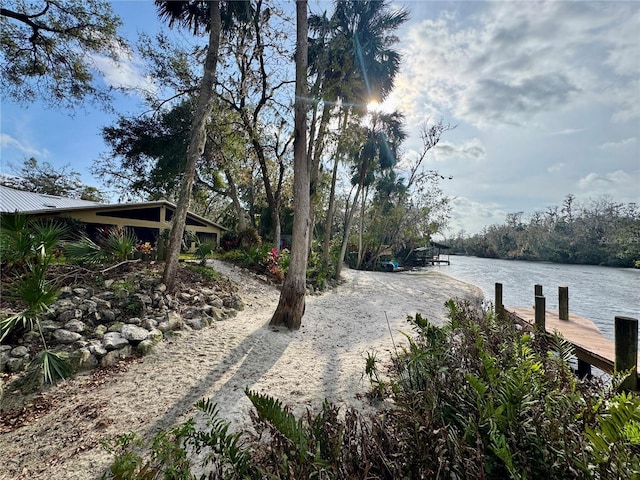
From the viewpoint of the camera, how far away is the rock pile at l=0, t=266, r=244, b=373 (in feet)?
12.6

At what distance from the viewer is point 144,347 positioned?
14.1 feet

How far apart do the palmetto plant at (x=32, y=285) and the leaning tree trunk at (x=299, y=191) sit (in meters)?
3.59

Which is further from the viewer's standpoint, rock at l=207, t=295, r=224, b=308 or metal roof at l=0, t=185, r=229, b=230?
metal roof at l=0, t=185, r=229, b=230

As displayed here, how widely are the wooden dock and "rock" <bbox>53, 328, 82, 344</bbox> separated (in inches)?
255

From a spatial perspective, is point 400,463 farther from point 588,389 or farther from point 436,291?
point 436,291

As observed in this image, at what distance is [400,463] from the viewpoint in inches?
63.6

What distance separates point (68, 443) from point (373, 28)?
11806 mm

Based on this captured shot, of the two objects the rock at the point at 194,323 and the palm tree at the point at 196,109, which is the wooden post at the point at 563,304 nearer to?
the rock at the point at 194,323

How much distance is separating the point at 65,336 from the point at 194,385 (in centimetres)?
213

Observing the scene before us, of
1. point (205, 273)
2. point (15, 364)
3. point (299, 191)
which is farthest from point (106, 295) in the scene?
point (299, 191)

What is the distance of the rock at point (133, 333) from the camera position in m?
4.36

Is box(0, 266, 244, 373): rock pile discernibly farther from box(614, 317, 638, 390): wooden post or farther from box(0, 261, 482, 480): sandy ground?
box(614, 317, 638, 390): wooden post

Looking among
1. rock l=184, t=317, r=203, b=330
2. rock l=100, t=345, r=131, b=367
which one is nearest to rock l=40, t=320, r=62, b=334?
rock l=100, t=345, r=131, b=367

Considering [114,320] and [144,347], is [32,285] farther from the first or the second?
[144,347]
